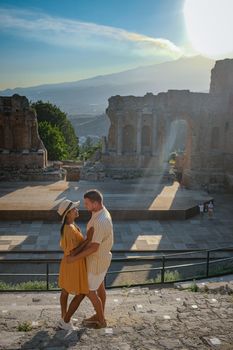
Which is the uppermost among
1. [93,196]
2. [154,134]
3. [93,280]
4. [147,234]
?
[154,134]

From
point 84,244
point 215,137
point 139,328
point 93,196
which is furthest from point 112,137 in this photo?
point 139,328

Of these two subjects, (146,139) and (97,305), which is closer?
(97,305)

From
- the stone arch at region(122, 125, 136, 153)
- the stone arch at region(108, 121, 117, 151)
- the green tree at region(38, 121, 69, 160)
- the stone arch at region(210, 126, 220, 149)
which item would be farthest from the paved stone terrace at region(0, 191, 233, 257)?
the green tree at region(38, 121, 69, 160)

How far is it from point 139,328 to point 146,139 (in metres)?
21.3

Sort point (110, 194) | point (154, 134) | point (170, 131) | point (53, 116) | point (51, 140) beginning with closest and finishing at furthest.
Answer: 1. point (110, 194)
2. point (154, 134)
3. point (170, 131)
4. point (51, 140)
5. point (53, 116)

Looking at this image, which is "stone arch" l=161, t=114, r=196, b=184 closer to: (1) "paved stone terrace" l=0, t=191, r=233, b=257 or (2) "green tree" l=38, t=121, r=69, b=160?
(1) "paved stone terrace" l=0, t=191, r=233, b=257

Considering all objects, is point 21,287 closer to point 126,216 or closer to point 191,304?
point 191,304

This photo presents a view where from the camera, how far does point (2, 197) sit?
1856 cm

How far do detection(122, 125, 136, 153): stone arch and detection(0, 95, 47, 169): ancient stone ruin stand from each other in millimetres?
5649

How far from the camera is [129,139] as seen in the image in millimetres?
25531

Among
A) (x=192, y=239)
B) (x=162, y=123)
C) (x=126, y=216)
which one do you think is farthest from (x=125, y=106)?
(x=192, y=239)

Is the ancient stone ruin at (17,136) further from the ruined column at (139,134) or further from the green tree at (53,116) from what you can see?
the green tree at (53,116)

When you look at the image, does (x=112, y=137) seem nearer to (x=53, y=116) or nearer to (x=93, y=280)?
(x=53, y=116)

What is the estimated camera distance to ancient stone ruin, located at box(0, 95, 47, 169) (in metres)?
24.0
